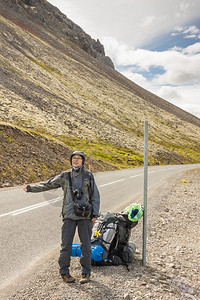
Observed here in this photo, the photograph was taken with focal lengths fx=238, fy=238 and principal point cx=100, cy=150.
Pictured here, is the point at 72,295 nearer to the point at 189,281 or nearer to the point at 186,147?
the point at 189,281

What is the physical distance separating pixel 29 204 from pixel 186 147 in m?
80.3

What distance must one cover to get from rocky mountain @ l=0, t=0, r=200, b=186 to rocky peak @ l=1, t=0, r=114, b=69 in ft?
2.02

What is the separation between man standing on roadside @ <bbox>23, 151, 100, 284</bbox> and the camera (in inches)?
168

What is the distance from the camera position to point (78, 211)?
4.18 m

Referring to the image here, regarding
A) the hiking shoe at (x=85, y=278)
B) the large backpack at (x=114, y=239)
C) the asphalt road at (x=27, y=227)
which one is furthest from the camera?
the asphalt road at (x=27, y=227)

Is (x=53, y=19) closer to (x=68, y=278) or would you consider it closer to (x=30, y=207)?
(x=30, y=207)

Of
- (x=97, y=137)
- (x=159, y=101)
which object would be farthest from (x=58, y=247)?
(x=159, y=101)

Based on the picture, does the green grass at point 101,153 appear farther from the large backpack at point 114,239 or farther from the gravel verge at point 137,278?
the large backpack at point 114,239

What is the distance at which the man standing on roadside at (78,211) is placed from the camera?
14.0ft

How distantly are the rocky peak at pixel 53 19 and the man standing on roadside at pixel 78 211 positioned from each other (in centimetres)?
13313

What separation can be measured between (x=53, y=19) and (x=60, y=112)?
106 meters

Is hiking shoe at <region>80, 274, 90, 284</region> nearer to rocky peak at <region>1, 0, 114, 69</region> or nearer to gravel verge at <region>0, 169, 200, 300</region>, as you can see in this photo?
gravel verge at <region>0, 169, 200, 300</region>

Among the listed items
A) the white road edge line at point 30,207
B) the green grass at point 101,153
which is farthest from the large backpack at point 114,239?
the green grass at point 101,153

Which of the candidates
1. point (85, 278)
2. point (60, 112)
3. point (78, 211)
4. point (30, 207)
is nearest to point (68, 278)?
point (85, 278)
